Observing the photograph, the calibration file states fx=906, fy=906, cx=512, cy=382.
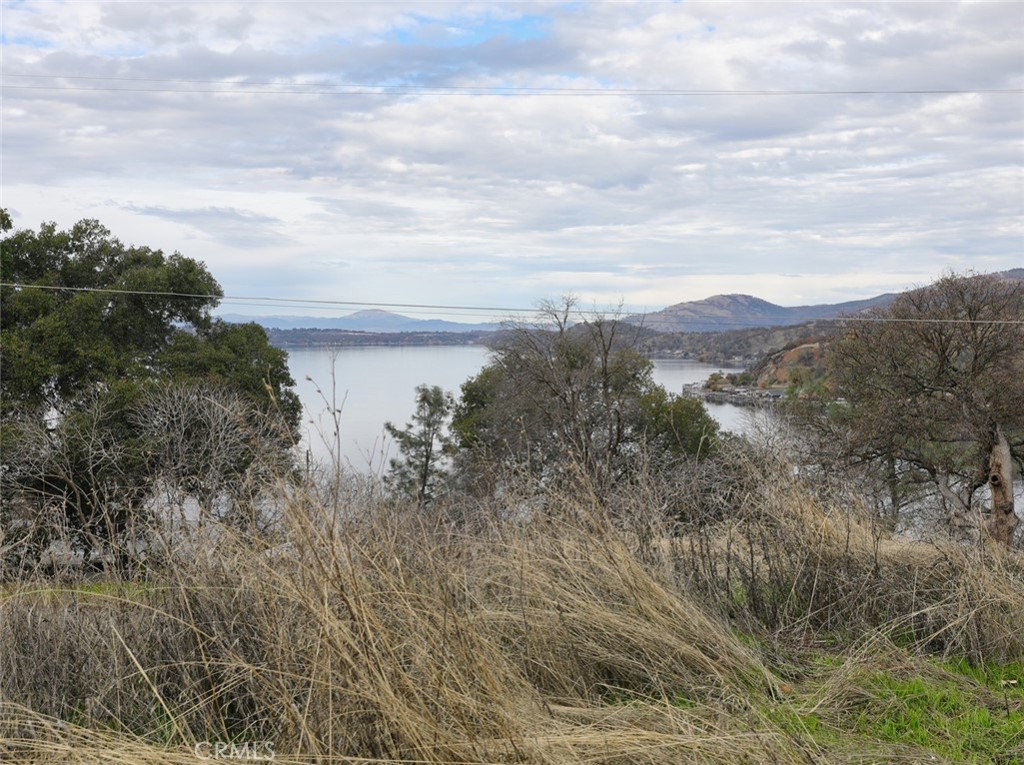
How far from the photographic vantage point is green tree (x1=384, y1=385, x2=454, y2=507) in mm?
35250

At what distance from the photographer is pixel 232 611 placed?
11.0 feet

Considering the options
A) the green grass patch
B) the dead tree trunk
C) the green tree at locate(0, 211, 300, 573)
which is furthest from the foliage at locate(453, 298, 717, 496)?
the green grass patch

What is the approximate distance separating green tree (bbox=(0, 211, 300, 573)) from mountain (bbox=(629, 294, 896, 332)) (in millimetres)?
11569

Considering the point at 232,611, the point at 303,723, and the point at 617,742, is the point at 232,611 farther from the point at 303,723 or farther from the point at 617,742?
the point at 617,742

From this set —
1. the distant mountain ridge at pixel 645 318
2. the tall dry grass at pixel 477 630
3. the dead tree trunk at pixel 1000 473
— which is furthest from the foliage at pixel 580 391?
the tall dry grass at pixel 477 630

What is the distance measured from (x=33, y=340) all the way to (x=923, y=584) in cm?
2362

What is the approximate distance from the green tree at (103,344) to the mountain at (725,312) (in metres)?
A: 11.6

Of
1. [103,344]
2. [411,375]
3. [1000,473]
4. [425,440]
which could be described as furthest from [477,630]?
[411,375]

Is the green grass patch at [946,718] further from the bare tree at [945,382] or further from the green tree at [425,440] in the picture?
the green tree at [425,440]

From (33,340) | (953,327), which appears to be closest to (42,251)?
(33,340)

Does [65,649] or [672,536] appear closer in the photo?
[65,649]

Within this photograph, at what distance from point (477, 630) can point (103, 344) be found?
23.5 metres

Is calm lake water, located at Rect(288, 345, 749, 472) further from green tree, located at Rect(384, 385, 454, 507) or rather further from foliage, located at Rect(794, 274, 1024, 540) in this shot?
foliage, located at Rect(794, 274, 1024, 540)

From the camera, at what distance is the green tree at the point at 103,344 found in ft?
69.7
